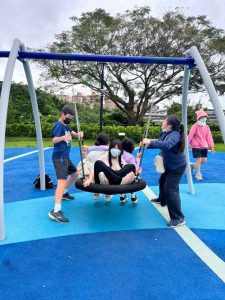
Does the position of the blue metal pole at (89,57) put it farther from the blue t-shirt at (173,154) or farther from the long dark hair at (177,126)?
the blue t-shirt at (173,154)

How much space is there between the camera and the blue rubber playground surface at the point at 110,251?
2564 millimetres

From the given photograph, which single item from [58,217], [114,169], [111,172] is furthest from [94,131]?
[111,172]

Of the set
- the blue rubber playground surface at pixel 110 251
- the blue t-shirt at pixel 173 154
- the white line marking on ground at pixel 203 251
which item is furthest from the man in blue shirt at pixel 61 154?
the white line marking on ground at pixel 203 251

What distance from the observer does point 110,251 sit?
3.28m

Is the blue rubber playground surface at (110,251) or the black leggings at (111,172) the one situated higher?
the black leggings at (111,172)

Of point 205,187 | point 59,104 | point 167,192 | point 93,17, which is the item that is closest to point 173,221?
point 167,192

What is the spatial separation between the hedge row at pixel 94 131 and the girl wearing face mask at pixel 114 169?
10.6 metres

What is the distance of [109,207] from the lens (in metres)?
4.77

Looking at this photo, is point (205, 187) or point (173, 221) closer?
point (173, 221)

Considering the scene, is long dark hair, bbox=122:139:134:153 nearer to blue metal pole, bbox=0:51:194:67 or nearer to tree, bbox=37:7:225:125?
blue metal pole, bbox=0:51:194:67

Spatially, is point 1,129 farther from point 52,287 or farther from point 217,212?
point 217,212

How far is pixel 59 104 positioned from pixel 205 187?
20.6 m

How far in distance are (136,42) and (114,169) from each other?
17.5 meters

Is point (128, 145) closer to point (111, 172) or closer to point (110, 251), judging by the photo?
point (111, 172)
